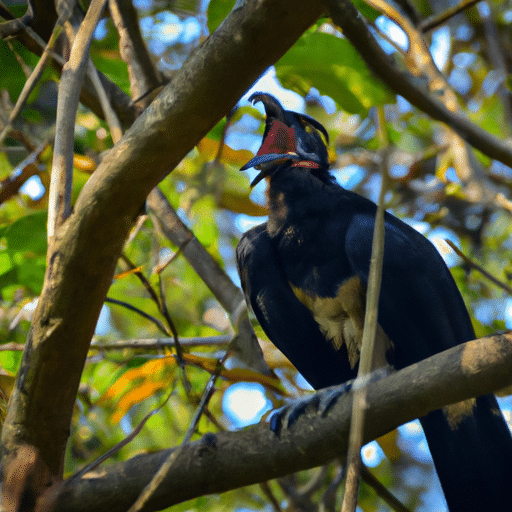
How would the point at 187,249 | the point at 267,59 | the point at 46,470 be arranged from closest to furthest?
the point at 267,59 → the point at 46,470 → the point at 187,249

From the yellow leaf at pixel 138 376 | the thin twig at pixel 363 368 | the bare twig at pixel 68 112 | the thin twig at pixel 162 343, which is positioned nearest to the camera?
the thin twig at pixel 363 368

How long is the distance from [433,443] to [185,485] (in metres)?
1.29

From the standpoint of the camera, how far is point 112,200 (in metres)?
1.70

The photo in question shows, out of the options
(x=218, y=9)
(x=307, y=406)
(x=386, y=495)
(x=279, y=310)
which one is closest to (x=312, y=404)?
(x=307, y=406)

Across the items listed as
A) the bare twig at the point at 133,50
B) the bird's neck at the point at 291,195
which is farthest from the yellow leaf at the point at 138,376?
the bare twig at the point at 133,50

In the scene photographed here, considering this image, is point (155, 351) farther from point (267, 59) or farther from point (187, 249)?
point (267, 59)

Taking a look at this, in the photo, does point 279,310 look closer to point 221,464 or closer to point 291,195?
point 291,195

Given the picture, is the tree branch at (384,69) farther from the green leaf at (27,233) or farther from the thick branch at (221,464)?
the green leaf at (27,233)

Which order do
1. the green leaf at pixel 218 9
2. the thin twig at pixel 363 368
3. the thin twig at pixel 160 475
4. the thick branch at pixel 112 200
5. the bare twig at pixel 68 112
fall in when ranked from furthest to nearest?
the green leaf at pixel 218 9
the bare twig at pixel 68 112
the thin twig at pixel 160 475
the thick branch at pixel 112 200
the thin twig at pixel 363 368

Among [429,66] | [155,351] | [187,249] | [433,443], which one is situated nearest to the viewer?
[433,443]

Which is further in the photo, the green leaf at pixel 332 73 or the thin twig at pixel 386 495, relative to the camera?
the green leaf at pixel 332 73

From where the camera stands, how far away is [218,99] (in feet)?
5.32

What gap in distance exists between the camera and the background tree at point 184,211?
1629 millimetres

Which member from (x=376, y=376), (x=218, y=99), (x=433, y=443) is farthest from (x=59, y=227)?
(x=433, y=443)
